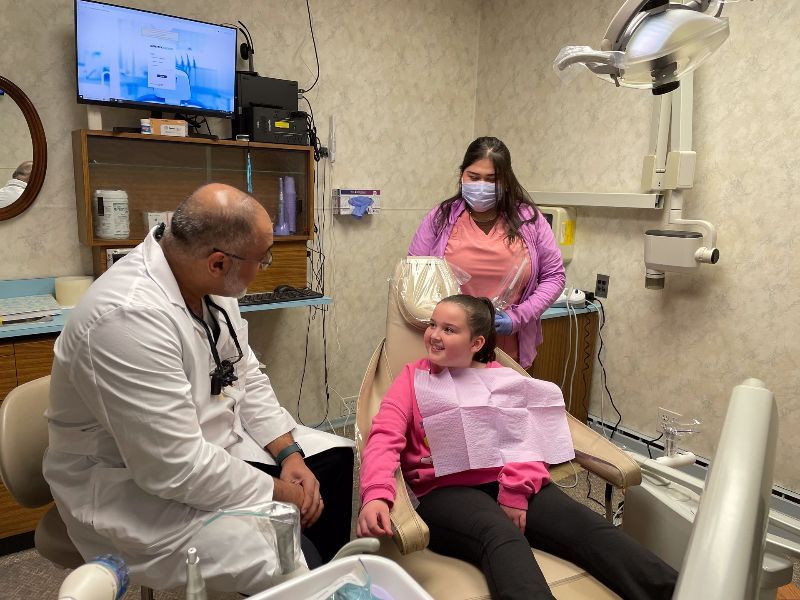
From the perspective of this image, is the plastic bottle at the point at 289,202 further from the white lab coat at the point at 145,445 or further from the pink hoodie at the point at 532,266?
the white lab coat at the point at 145,445

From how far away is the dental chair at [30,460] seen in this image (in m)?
1.30

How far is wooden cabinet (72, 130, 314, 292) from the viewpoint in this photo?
2371 mm

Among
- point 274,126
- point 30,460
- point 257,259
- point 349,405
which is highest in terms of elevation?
point 274,126

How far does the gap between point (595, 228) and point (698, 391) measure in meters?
0.97

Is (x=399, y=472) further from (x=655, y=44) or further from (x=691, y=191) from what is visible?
(x=691, y=191)

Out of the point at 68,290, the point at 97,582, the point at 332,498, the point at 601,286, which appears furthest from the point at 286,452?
the point at 601,286

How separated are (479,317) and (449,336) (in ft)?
0.36

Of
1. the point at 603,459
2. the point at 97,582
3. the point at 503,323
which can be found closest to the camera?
the point at 97,582

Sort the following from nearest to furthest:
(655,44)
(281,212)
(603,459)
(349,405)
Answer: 1. (655,44)
2. (603,459)
3. (281,212)
4. (349,405)

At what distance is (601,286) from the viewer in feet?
10.3

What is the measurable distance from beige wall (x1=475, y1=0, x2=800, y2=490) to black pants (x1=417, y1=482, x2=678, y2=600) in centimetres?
139

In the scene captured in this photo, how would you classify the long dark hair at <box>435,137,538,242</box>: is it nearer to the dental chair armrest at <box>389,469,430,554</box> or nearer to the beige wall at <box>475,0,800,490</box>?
the beige wall at <box>475,0,800,490</box>

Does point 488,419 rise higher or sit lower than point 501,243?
lower

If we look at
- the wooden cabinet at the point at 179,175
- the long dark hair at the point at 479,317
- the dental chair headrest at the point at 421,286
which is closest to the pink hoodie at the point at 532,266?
the dental chair headrest at the point at 421,286
